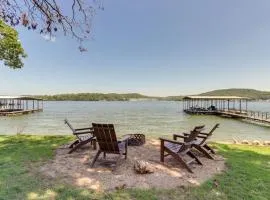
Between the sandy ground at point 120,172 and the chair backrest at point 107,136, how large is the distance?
0.39 meters

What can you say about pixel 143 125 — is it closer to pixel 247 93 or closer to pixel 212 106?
pixel 212 106

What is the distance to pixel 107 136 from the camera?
514 centimetres

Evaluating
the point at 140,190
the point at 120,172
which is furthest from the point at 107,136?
the point at 140,190

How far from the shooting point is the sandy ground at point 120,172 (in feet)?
14.0

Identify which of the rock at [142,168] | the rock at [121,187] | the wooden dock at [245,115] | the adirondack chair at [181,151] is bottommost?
the wooden dock at [245,115]

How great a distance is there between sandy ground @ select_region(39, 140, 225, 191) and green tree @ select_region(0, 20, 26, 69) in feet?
30.9

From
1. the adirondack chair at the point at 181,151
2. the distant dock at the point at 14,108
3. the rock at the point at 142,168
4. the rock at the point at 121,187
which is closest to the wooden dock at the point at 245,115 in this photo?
the adirondack chair at the point at 181,151

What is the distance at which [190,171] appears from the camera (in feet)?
16.0

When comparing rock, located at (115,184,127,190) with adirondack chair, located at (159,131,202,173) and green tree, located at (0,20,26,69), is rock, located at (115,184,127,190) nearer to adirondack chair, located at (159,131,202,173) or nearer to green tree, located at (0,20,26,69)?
adirondack chair, located at (159,131,202,173)

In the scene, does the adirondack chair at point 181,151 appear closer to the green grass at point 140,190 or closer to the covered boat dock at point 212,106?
the green grass at point 140,190

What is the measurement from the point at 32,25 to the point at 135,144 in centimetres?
499

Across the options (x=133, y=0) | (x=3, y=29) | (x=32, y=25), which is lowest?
(x=32, y=25)

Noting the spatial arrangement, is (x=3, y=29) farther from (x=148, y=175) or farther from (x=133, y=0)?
(x=148, y=175)

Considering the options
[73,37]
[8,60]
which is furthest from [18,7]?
[8,60]
